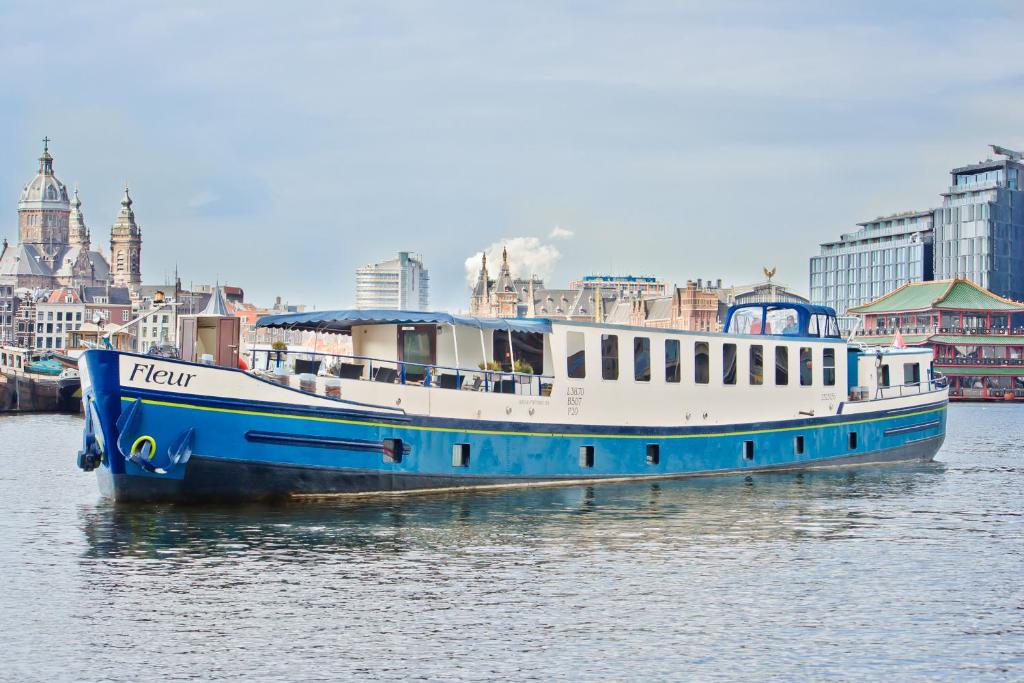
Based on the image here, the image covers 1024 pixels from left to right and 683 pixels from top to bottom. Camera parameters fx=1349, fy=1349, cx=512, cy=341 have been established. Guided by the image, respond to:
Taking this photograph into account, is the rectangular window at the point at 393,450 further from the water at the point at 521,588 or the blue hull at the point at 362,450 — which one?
the water at the point at 521,588

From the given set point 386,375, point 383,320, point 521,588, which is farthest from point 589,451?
point 521,588

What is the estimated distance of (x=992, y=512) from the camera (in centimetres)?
3494

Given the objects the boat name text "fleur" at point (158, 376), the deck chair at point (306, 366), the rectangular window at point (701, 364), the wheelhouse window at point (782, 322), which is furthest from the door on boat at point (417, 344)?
the wheelhouse window at point (782, 322)

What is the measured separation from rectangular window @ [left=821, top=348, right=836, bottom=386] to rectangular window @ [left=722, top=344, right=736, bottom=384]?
3915mm

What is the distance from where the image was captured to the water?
1892 centimetres

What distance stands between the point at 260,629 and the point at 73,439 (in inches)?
2064

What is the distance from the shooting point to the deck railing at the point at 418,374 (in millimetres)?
34531

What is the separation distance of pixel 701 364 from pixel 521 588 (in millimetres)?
17605

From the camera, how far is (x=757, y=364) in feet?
136

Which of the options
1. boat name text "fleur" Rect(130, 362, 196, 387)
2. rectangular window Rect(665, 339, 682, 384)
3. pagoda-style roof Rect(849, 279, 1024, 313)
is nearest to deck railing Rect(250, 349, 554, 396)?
boat name text "fleur" Rect(130, 362, 196, 387)

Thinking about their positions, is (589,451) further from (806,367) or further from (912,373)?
(912,373)

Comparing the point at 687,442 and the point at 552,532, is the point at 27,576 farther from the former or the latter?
the point at 687,442

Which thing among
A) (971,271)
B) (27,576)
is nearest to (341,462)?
(27,576)

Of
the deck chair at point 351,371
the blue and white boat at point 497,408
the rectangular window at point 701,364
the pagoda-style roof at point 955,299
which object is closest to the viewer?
the blue and white boat at point 497,408
